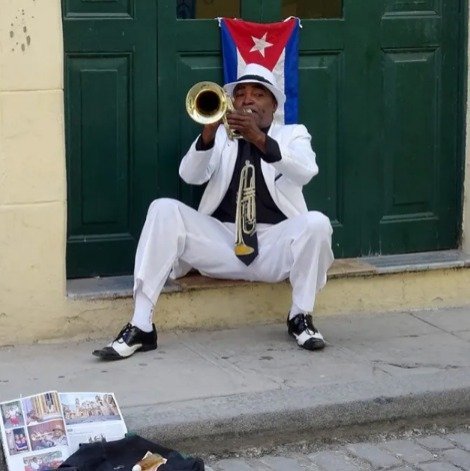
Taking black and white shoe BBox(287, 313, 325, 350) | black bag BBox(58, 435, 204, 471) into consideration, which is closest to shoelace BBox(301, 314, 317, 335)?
black and white shoe BBox(287, 313, 325, 350)

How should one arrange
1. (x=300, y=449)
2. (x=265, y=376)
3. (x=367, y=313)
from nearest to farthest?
(x=300, y=449) → (x=265, y=376) → (x=367, y=313)

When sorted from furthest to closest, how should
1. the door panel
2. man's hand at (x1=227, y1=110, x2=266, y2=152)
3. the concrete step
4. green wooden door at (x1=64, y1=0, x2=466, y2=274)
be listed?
the door panel → green wooden door at (x1=64, y1=0, x2=466, y2=274) → the concrete step → man's hand at (x1=227, y1=110, x2=266, y2=152)

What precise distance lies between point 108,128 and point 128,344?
117 cm

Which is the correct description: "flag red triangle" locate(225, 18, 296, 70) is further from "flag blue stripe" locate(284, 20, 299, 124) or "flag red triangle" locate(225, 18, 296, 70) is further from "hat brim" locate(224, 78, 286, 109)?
"hat brim" locate(224, 78, 286, 109)

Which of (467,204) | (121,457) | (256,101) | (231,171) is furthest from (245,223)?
(121,457)

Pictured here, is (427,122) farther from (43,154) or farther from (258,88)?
(43,154)

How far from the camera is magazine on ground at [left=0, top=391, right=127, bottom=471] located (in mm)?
5258

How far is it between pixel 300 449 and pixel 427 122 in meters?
2.48

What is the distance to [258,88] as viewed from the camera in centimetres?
664

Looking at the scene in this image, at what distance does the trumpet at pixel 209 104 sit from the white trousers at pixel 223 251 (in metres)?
0.47

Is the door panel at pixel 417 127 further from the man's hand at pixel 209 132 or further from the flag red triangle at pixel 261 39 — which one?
the man's hand at pixel 209 132

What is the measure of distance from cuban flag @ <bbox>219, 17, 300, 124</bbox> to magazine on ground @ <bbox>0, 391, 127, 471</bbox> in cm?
212

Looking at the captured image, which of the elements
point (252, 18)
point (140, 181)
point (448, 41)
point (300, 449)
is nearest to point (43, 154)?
point (140, 181)

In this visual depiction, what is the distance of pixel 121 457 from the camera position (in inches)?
208
